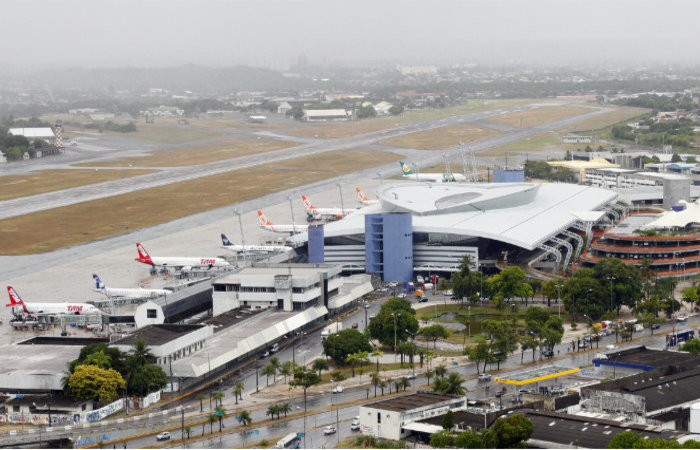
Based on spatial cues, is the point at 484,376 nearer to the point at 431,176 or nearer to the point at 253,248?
the point at 253,248

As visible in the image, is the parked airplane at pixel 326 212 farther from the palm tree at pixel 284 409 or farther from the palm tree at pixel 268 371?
the palm tree at pixel 284 409

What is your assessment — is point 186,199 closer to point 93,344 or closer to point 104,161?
point 104,161

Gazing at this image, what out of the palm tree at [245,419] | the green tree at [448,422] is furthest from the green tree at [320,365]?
the green tree at [448,422]

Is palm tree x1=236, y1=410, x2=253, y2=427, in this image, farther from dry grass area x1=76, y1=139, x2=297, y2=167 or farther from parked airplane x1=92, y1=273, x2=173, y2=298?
dry grass area x1=76, y1=139, x2=297, y2=167

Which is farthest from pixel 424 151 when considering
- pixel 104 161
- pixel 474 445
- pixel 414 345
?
pixel 474 445

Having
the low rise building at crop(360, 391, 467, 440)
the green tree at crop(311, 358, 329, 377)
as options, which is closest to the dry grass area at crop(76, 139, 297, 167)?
the green tree at crop(311, 358, 329, 377)

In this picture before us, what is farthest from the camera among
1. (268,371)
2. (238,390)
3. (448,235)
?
(448,235)

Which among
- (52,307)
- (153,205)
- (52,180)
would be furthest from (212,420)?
(52,180)
